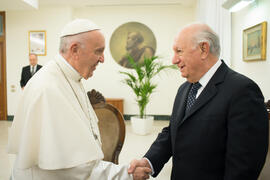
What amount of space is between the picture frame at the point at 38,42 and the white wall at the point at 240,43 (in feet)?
19.7

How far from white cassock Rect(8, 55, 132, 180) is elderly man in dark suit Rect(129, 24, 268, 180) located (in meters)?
0.35

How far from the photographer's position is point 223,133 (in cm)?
138

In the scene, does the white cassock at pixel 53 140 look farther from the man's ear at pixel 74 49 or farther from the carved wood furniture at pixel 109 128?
the carved wood furniture at pixel 109 128

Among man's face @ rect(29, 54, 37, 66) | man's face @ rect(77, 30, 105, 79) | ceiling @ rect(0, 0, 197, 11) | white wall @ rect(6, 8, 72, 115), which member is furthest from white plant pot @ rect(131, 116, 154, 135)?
man's face @ rect(77, 30, 105, 79)

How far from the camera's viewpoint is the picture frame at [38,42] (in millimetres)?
8438

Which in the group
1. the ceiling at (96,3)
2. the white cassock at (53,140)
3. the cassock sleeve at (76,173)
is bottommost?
the cassock sleeve at (76,173)

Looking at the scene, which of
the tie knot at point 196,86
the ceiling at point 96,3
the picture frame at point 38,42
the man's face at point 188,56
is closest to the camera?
the man's face at point 188,56

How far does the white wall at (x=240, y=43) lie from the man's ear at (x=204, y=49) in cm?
265

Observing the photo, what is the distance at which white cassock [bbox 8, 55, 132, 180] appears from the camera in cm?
142

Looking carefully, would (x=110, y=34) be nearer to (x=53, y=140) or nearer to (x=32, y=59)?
(x=32, y=59)

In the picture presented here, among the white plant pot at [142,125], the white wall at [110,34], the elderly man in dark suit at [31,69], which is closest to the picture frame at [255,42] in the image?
the white plant pot at [142,125]

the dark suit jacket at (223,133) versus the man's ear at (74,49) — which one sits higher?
the man's ear at (74,49)

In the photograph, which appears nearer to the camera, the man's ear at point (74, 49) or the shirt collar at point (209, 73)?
the shirt collar at point (209, 73)

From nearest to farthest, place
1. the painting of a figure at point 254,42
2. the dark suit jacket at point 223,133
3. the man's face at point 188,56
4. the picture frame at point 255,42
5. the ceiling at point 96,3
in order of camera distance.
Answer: the dark suit jacket at point 223,133 < the man's face at point 188,56 < the picture frame at point 255,42 < the painting of a figure at point 254,42 < the ceiling at point 96,3
